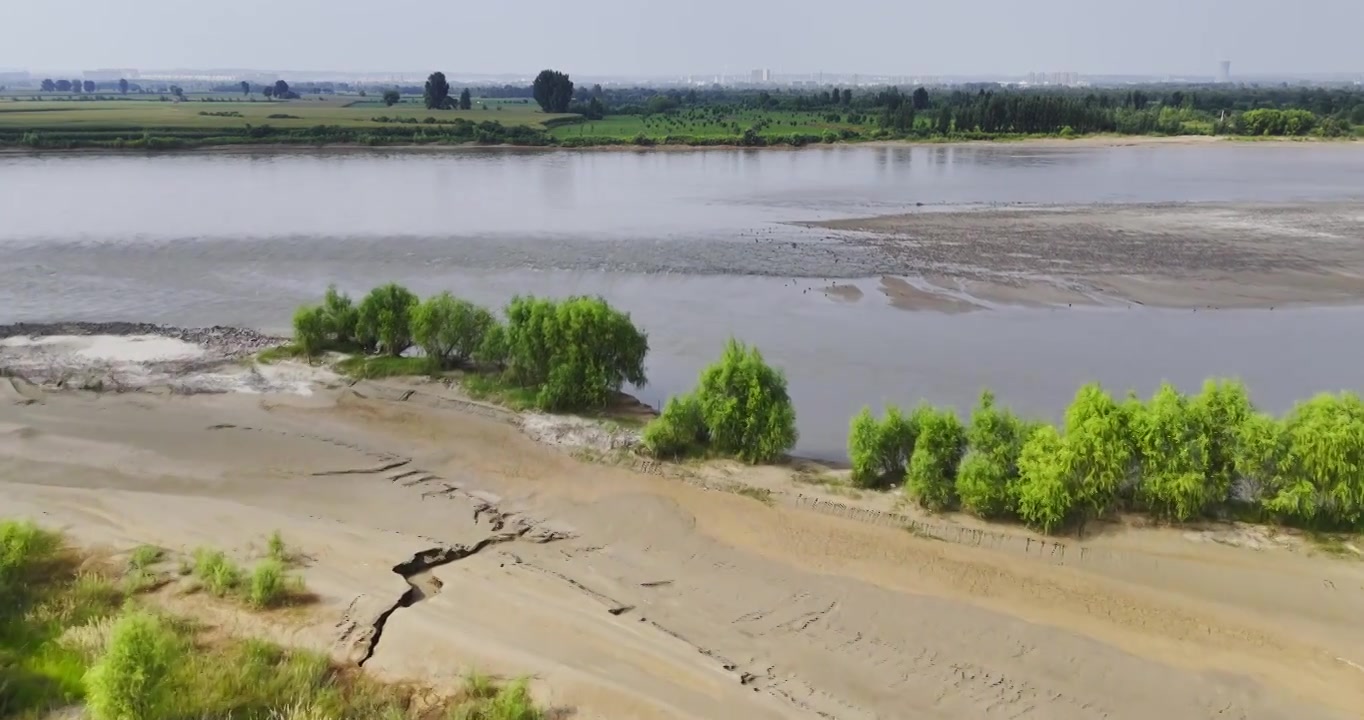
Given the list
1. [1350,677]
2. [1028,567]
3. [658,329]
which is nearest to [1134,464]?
[1028,567]

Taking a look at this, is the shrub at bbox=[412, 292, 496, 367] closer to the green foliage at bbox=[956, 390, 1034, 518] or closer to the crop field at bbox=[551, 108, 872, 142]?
the green foliage at bbox=[956, 390, 1034, 518]

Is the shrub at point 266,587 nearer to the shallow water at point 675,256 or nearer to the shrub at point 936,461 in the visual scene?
the shrub at point 936,461

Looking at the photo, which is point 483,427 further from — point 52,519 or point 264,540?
point 52,519

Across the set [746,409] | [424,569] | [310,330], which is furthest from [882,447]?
[310,330]

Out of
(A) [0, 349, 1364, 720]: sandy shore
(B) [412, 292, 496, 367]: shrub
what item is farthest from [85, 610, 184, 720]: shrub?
(B) [412, 292, 496, 367]: shrub

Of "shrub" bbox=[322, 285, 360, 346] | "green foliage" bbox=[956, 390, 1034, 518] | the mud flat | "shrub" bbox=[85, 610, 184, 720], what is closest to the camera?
"shrub" bbox=[85, 610, 184, 720]

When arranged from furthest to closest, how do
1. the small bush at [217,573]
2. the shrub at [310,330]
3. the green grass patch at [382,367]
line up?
the shrub at [310,330] → the green grass patch at [382,367] → the small bush at [217,573]

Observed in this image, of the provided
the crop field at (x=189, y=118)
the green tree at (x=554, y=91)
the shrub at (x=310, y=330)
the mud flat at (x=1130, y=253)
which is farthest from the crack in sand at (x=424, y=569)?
the green tree at (x=554, y=91)
